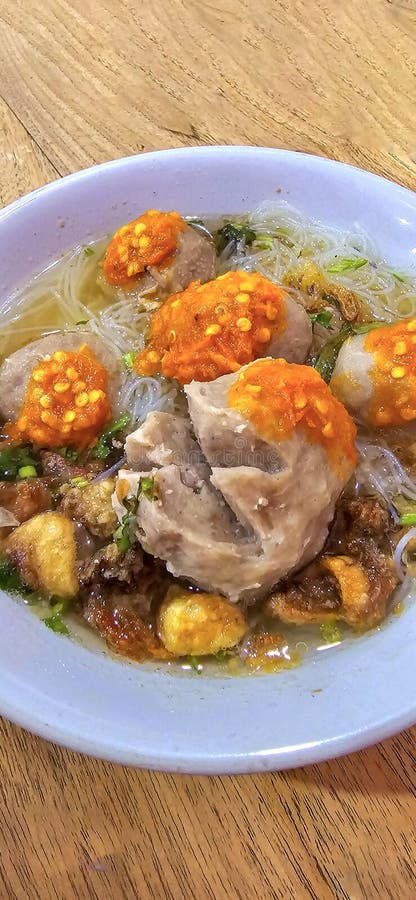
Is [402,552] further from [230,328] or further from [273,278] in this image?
[273,278]

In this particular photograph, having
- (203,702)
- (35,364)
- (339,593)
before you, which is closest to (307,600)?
(339,593)

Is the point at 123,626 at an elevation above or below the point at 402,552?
below

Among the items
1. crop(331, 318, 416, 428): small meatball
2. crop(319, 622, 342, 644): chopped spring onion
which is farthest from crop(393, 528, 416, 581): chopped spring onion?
crop(331, 318, 416, 428): small meatball

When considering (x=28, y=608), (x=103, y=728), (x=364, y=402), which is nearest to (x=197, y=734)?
(x=103, y=728)

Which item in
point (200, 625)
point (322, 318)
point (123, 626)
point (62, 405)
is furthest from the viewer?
point (322, 318)

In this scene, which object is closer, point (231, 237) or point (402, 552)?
point (402, 552)

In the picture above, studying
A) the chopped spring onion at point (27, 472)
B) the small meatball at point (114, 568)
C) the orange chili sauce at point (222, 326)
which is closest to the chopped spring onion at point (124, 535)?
the small meatball at point (114, 568)
